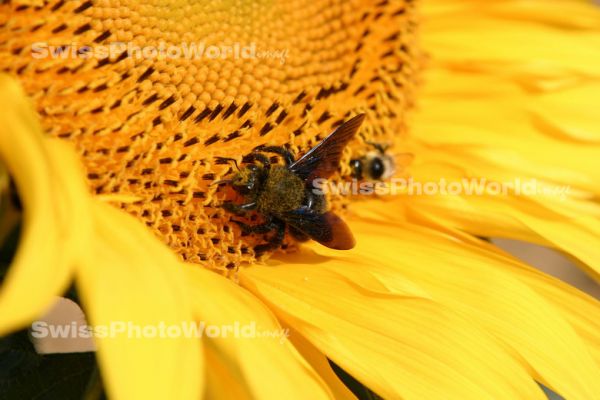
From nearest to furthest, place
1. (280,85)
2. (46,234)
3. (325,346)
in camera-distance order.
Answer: (46,234)
(325,346)
(280,85)

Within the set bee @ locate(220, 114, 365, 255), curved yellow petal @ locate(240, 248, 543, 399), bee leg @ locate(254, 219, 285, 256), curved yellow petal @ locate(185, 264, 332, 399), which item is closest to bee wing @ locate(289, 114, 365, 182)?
bee @ locate(220, 114, 365, 255)

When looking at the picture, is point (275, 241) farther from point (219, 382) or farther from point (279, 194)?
point (219, 382)

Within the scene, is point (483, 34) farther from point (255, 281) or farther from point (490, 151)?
point (255, 281)

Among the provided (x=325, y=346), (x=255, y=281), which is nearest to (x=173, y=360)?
(x=325, y=346)

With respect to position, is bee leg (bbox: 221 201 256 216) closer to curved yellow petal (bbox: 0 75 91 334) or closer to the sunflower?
the sunflower

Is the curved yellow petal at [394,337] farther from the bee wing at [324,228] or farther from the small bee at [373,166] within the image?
the small bee at [373,166]

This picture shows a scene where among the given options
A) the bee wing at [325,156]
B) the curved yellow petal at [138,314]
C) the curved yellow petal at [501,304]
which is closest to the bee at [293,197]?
the bee wing at [325,156]
